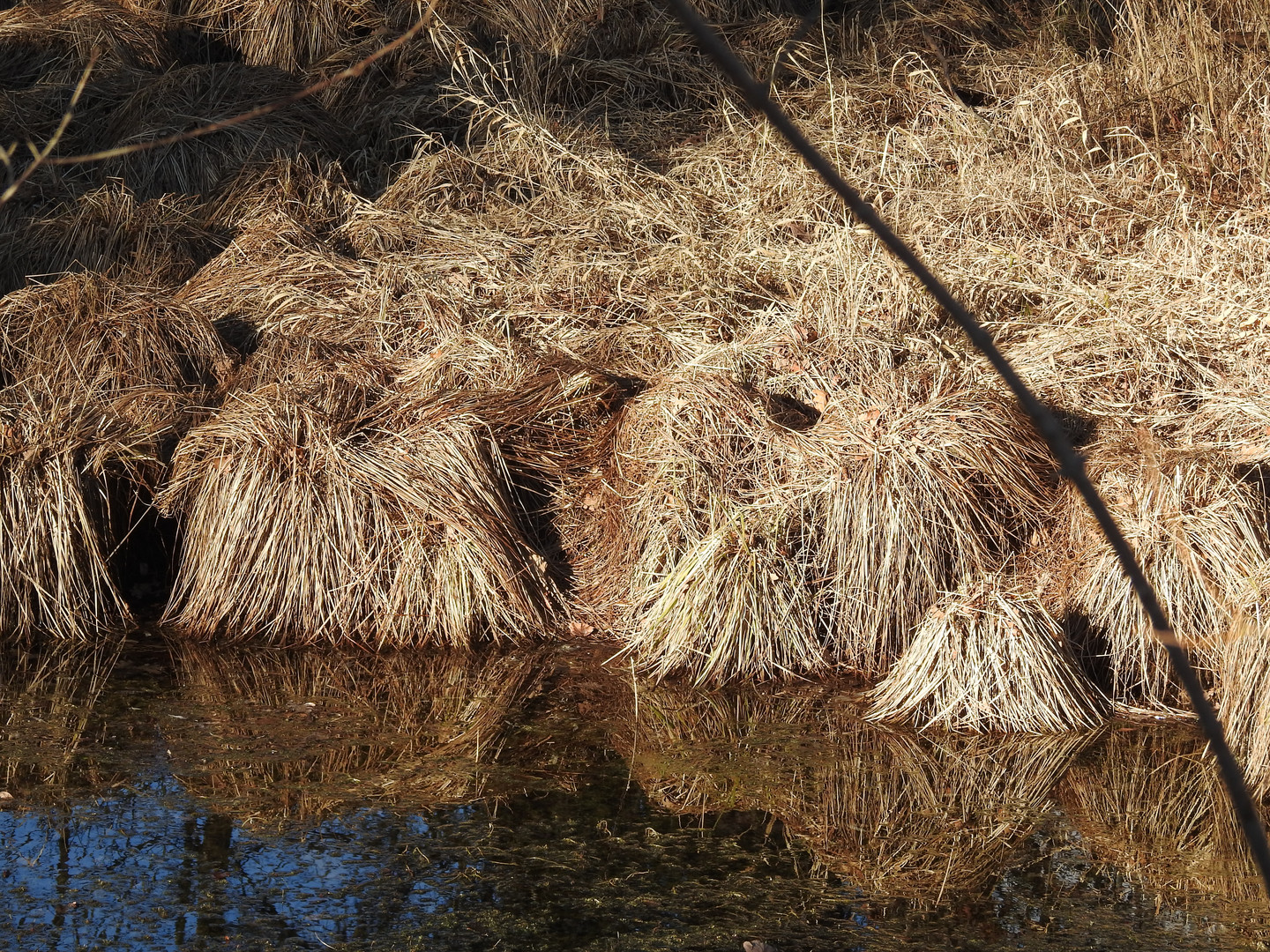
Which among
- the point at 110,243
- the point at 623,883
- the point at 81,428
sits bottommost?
the point at 623,883

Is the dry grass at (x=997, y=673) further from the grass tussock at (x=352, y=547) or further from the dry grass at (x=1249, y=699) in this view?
the grass tussock at (x=352, y=547)

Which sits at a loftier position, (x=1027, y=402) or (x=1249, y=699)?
(x=1027, y=402)

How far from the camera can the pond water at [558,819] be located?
2969 mm

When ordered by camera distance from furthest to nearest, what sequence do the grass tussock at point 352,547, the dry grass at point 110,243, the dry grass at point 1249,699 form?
the dry grass at point 110,243
the grass tussock at point 352,547
the dry grass at point 1249,699

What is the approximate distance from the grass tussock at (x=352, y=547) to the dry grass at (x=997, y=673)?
1.43 meters

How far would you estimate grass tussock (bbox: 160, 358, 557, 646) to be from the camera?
15.4ft

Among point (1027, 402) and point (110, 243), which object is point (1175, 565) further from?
point (110, 243)

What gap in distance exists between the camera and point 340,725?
401 centimetres

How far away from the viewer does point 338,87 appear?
7977 millimetres

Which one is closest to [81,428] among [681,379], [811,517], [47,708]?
[47,708]

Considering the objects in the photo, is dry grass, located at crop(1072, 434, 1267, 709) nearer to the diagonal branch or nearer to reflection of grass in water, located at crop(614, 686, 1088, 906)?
reflection of grass in water, located at crop(614, 686, 1088, 906)

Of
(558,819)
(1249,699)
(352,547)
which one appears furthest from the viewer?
(352,547)

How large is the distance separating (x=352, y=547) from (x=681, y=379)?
1.37 meters

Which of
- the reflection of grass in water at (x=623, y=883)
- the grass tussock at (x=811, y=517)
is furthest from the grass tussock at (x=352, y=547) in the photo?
the reflection of grass in water at (x=623, y=883)
